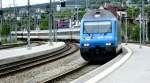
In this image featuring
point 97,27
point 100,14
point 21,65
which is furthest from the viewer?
point 100,14

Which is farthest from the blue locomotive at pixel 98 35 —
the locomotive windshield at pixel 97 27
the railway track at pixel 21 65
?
the railway track at pixel 21 65

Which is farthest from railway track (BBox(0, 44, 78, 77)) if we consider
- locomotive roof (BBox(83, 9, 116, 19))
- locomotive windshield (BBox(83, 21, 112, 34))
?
locomotive roof (BBox(83, 9, 116, 19))

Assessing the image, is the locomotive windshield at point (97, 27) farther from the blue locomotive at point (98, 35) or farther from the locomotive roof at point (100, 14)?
the locomotive roof at point (100, 14)

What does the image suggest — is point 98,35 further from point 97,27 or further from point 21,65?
point 21,65

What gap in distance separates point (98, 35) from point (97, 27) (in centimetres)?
55

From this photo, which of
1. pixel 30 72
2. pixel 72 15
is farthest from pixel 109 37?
pixel 72 15

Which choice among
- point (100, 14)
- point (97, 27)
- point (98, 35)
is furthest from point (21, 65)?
point (100, 14)

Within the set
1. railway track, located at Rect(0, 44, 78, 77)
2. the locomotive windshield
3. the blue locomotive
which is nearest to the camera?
railway track, located at Rect(0, 44, 78, 77)

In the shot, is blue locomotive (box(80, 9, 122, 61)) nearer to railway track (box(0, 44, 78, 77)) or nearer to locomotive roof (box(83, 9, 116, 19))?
locomotive roof (box(83, 9, 116, 19))

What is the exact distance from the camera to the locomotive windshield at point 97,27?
85.5 feet

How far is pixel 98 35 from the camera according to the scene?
25875 millimetres

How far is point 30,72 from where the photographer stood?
22.5 metres

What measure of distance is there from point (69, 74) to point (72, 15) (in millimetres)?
93526

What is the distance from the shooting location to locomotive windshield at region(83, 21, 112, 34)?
1025 inches
